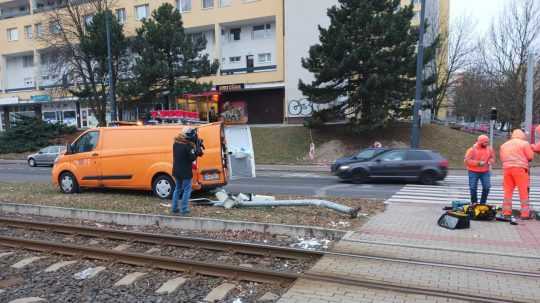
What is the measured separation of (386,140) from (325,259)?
21700mm

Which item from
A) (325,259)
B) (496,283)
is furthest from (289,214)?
(496,283)

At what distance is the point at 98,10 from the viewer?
34.1m

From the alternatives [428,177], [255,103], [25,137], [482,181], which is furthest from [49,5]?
[482,181]

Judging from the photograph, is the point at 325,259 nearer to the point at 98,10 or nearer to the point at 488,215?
the point at 488,215

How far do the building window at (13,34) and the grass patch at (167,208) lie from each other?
4714 cm

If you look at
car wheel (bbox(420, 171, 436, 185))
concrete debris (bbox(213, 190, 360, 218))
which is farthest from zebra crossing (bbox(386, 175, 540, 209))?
concrete debris (bbox(213, 190, 360, 218))

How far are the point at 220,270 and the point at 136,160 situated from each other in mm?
6263

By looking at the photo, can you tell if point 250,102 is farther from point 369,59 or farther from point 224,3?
point 369,59

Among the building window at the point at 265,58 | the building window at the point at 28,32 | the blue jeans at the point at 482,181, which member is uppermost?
the building window at the point at 28,32

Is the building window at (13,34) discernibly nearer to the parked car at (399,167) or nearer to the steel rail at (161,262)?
the parked car at (399,167)

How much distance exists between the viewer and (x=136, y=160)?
35.8 ft

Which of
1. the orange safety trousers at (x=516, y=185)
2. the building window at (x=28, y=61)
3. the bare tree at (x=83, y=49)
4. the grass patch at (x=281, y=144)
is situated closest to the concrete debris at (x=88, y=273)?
the orange safety trousers at (x=516, y=185)

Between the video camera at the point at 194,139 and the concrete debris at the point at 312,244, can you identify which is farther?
the video camera at the point at 194,139

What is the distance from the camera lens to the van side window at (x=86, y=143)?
1156 cm
